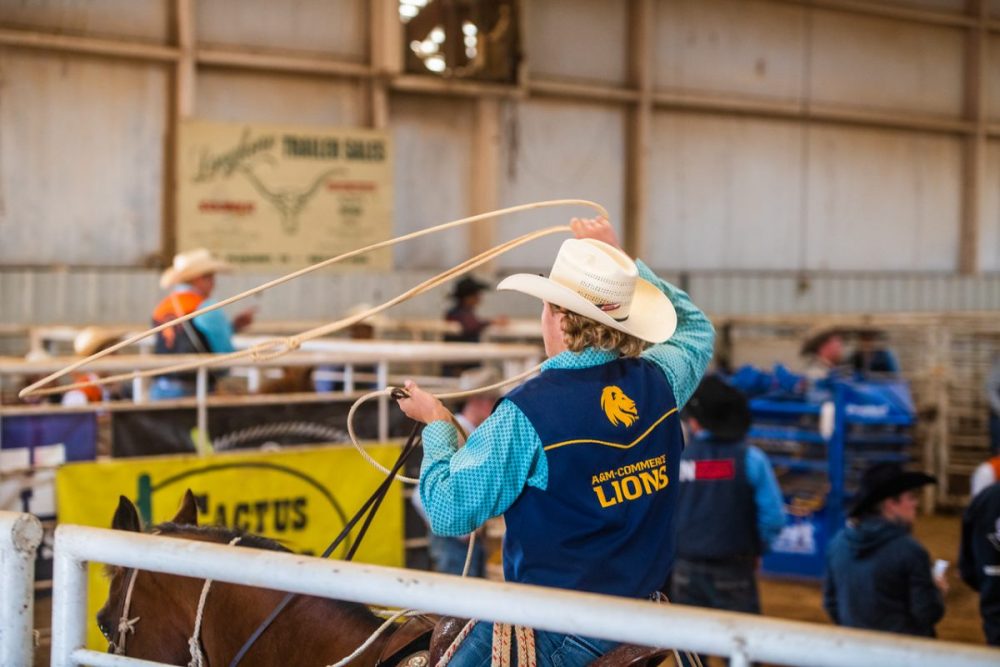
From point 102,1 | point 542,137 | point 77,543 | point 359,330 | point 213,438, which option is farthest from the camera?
point 542,137

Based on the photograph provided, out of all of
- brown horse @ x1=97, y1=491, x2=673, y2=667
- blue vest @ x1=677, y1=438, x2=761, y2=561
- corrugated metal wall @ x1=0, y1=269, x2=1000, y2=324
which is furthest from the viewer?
corrugated metal wall @ x1=0, y1=269, x2=1000, y2=324

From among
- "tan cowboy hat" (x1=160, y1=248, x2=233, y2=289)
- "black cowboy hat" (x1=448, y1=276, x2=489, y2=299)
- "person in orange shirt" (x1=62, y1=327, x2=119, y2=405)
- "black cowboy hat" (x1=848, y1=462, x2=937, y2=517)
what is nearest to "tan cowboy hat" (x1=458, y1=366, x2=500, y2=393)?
"tan cowboy hat" (x1=160, y1=248, x2=233, y2=289)

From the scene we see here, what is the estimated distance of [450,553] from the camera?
5.88 metres

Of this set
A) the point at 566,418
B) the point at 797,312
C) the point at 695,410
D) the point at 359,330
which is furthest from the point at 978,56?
the point at 566,418

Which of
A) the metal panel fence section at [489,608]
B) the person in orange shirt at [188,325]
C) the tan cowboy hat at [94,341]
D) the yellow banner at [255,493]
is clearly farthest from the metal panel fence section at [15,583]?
the tan cowboy hat at [94,341]

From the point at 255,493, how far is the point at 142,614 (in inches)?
93.4

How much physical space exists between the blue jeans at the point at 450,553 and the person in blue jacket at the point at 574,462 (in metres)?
3.31

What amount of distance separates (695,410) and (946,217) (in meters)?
13.7

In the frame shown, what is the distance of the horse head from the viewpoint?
2.83m

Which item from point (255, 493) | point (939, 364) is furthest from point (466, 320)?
point (255, 493)

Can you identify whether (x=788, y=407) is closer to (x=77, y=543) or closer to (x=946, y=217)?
(x=77, y=543)

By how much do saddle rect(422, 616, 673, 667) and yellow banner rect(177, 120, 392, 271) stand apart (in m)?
10.2

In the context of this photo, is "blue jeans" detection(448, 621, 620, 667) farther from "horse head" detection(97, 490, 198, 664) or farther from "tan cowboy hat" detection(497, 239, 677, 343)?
"horse head" detection(97, 490, 198, 664)

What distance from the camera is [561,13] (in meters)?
14.4
